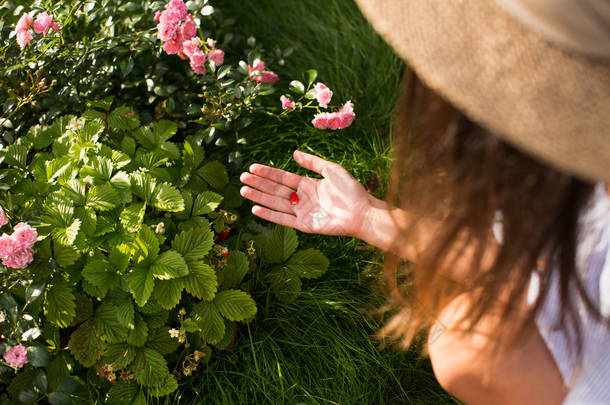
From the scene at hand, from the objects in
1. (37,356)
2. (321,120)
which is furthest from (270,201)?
(37,356)

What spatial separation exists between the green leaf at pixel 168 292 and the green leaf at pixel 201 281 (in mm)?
23

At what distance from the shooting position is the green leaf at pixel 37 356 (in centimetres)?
129

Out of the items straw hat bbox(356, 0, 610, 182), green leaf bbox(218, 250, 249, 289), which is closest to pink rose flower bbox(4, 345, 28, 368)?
green leaf bbox(218, 250, 249, 289)

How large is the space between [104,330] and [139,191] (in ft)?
1.33

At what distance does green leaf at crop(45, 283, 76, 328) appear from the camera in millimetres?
1334

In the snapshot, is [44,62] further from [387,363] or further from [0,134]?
[387,363]

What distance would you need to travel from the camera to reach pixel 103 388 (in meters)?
1.51

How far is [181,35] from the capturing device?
161 cm

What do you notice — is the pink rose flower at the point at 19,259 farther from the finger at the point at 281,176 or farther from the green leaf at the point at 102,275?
the finger at the point at 281,176

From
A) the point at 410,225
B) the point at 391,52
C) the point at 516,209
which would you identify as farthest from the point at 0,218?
the point at 391,52

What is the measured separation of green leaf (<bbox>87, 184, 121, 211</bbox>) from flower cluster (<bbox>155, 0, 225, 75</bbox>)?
504 mm

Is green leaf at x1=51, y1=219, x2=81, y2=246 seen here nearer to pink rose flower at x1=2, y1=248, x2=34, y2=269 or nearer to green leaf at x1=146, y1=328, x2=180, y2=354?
pink rose flower at x1=2, y1=248, x2=34, y2=269

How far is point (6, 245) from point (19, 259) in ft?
0.20

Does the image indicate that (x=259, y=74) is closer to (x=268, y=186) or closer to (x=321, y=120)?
(x=321, y=120)
